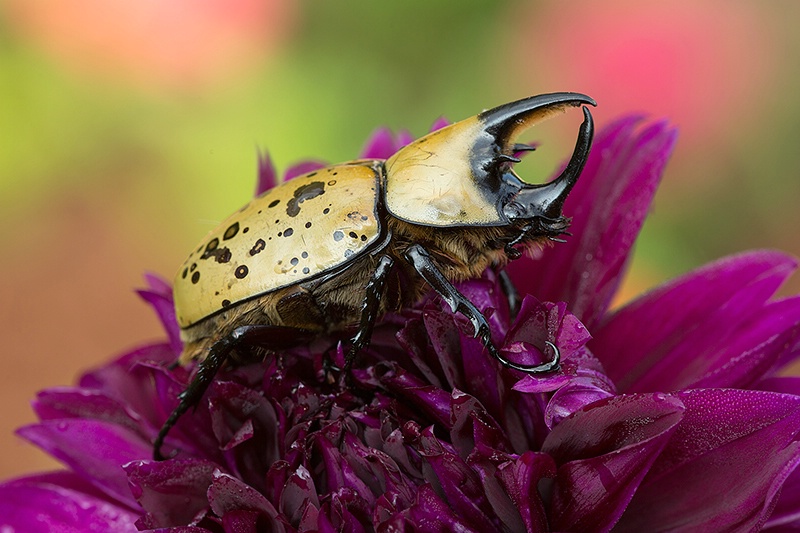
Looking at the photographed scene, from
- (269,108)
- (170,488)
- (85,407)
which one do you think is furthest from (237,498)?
(269,108)

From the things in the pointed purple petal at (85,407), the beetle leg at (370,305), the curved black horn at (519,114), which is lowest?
the pointed purple petal at (85,407)

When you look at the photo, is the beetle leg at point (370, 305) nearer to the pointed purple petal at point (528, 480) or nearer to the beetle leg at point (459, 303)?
the beetle leg at point (459, 303)

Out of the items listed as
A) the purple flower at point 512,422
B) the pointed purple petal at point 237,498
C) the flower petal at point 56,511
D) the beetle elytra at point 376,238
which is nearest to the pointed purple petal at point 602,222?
the purple flower at point 512,422

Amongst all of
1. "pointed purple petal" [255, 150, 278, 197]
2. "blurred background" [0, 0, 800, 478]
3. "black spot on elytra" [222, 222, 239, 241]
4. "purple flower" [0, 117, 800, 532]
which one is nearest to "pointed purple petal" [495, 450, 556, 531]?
"purple flower" [0, 117, 800, 532]

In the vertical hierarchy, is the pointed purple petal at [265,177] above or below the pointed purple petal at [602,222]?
above

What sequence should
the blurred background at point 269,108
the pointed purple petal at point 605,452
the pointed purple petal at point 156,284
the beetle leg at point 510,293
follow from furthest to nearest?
the blurred background at point 269,108, the pointed purple petal at point 156,284, the beetle leg at point 510,293, the pointed purple petal at point 605,452

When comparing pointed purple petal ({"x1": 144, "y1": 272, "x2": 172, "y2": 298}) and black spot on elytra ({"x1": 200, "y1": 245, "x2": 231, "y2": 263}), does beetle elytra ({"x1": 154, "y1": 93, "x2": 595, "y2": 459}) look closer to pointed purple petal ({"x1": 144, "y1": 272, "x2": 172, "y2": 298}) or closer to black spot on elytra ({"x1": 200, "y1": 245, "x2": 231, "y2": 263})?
black spot on elytra ({"x1": 200, "y1": 245, "x2": 231, "y2": 263})

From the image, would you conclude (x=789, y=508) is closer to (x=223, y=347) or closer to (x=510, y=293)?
(x=510, y=293)

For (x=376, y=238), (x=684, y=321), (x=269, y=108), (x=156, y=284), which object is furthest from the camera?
(x=269, y=108)
